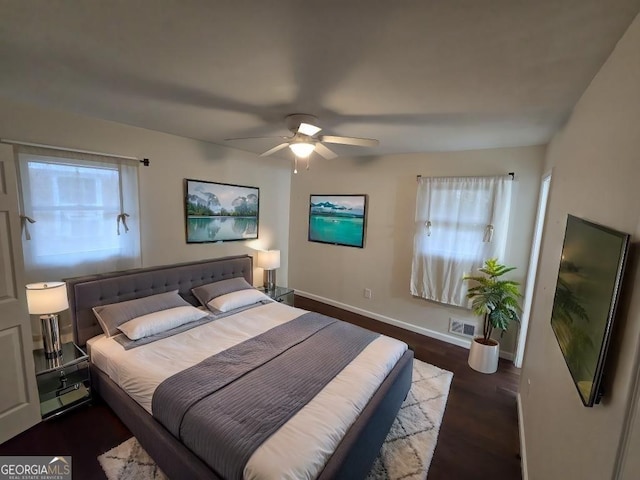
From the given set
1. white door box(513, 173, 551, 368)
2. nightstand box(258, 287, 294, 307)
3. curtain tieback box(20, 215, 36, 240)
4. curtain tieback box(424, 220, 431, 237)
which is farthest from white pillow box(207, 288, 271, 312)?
white door box(513, 173, 551, 368)

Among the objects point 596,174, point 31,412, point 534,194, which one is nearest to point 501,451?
point 596,174

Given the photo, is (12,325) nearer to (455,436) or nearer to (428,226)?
(455,436)

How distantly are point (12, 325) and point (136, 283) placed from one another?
0.96m

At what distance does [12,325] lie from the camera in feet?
6.23

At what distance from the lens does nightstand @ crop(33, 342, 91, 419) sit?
2.12 metres

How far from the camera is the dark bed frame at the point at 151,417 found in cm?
147

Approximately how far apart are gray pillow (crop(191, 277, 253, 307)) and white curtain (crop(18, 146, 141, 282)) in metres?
0.71

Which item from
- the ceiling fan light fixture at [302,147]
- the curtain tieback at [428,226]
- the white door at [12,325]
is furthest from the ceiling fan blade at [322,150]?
the white door at [12,325]

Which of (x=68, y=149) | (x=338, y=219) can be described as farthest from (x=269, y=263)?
(x=68, y=149)

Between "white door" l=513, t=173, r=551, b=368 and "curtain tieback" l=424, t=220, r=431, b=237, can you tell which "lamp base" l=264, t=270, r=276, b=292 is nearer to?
"curtain tieback" l=424, t=220, r=431, b=237

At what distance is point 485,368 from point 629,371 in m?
2.63

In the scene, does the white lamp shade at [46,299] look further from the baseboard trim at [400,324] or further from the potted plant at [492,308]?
the potted plant at [492,308]

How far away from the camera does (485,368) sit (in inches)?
116

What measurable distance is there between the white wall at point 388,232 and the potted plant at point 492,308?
36 cm
